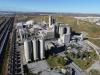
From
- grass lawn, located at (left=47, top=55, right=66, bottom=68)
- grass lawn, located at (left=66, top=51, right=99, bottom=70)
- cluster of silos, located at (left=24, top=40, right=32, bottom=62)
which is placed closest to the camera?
grass lawn, located at (left=47, top=55, right=66, bottom=68)

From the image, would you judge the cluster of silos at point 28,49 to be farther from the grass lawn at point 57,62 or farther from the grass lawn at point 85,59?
the grass lawn at point 85,59

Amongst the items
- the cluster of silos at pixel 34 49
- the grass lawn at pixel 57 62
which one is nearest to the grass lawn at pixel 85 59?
the grass lawn at pixel 57 62

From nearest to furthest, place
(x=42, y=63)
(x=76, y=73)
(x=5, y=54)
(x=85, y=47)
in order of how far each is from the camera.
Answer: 1. (x=76, y=73)
2. (x=42, y=63)
3. (x=5, y=54)
4. (x=85, y=47)

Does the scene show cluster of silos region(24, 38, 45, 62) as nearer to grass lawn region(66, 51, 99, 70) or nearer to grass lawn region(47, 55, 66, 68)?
grass lawn region(47, 55, 66, 68)

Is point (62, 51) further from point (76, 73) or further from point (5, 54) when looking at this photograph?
point (5, 54)

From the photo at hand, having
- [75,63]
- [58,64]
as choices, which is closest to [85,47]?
[75,63]

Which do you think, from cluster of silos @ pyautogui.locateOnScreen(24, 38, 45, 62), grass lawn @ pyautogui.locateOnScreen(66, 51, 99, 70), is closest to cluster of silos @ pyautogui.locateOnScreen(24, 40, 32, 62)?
cluster of silos @ pyautogui.locateOnScreen(24, 38, 45, 62)

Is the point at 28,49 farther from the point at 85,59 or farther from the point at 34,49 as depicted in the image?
the point at 85,59

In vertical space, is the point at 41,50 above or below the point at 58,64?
above
